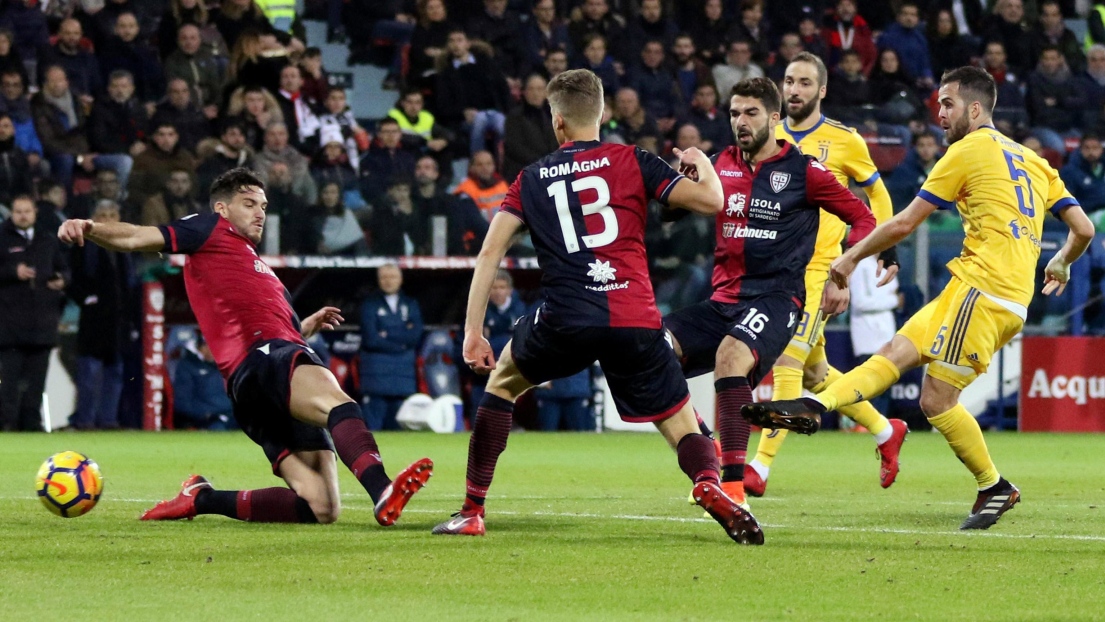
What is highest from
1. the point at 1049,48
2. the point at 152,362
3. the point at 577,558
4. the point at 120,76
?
the point at 1049,48

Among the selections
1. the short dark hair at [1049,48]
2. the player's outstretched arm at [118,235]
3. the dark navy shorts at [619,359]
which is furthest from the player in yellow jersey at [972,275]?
the short dark hair at [1049,48]

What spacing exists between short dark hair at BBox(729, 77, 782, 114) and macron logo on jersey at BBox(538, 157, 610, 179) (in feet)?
6.19

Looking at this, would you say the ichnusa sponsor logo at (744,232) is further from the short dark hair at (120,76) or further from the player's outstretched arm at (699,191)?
the short dark hair at (120,76)

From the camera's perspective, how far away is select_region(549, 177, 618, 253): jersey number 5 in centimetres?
684

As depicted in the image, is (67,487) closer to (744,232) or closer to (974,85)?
(744,232)

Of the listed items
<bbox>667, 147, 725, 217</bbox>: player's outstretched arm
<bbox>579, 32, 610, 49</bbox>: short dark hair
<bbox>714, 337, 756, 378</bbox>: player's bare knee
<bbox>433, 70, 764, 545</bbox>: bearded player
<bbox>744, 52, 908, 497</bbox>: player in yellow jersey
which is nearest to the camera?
<bbox>667, 147, 725, 217</bbox>: player's outstretched arm

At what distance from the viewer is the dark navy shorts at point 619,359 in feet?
22.4

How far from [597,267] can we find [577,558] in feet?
3.83

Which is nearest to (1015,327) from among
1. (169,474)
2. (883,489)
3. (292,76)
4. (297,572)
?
(883,489)

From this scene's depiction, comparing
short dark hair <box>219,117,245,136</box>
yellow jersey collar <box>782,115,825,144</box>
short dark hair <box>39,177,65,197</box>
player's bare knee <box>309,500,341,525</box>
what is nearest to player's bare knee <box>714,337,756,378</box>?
yellow jersey collar <box>782,115,825,144</box>

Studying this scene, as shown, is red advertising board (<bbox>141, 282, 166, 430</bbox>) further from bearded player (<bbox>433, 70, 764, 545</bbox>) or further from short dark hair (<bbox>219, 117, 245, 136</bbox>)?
bearded player (<bbox>433, 70, 764, 545</bbox>)

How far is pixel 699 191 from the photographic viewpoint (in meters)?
6.68

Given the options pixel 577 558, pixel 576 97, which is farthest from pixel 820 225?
pixel 577 558

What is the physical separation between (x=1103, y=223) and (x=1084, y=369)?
1527 mm
